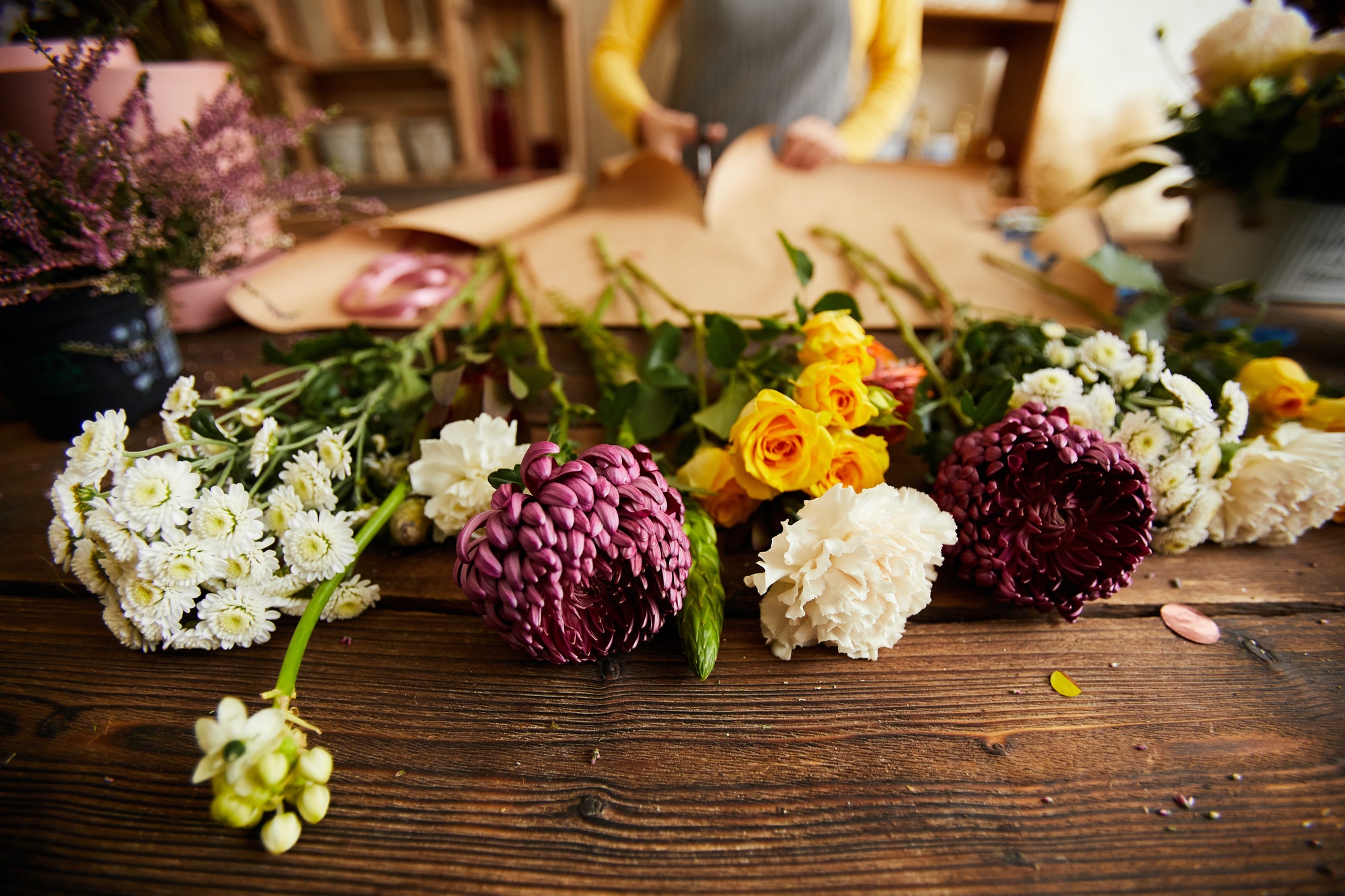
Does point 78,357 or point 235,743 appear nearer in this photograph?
point 235,743

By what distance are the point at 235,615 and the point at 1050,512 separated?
1.56 feet

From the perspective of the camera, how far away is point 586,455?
0.33 m

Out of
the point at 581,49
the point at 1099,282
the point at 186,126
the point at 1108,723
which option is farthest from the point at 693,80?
the point at 1108,723

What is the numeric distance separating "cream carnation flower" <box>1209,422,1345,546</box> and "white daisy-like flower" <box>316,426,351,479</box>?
59 cm

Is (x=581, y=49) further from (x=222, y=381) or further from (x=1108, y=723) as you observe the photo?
(x=1108, y=723)

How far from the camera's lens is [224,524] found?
0.34 meters

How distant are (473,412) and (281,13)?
190 centimetres

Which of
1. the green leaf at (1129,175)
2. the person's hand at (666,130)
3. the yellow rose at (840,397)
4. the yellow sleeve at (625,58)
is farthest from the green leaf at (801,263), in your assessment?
the yellow sleeve at (625,58)

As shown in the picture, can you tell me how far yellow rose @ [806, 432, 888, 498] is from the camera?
15.4 inches

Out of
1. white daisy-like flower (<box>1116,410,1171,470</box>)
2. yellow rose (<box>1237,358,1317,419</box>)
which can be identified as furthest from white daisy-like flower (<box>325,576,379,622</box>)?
yellow rose (<box>1237,358,1317,419</box>)

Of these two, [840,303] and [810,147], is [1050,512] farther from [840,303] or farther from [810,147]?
[810,147]

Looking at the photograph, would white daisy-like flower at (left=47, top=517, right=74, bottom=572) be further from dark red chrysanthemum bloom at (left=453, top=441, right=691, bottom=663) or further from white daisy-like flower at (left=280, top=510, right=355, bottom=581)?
dark red chrysanthemum bloom at (left=453, top=441, right=691, bottom=663)

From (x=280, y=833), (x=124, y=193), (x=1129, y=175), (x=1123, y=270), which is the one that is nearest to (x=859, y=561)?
(x=280, y=833)

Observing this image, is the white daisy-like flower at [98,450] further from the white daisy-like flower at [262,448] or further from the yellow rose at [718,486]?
the yellow rose at [718,486]
